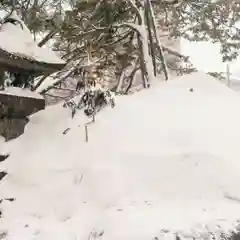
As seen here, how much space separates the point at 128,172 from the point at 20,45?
1.78 m

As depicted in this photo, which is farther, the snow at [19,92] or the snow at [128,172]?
the snow at [19,92]

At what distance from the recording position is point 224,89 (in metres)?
5.89

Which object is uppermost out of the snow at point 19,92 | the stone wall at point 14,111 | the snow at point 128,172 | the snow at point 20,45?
the snow at point 20,45

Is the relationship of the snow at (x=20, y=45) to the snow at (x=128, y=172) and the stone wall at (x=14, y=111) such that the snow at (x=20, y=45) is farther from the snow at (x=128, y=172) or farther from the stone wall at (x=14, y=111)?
the snow at (x=128, y=172)

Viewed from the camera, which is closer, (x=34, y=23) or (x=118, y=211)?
(x=118, y=211)

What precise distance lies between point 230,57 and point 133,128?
5638 mm

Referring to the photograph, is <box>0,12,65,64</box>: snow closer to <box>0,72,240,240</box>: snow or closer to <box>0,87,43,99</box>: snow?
<box>0,87,43,99</box>: snow

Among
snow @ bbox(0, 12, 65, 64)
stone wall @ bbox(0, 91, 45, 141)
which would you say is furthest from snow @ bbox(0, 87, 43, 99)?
snow @ bbox(0, 12, 65, 64)

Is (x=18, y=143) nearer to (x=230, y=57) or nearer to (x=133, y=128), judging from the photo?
(x=133, y=128)

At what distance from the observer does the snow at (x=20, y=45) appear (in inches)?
177

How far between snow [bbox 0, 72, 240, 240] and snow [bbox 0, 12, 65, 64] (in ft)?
2.83

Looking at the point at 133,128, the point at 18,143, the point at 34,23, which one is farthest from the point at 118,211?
the point at 34,23

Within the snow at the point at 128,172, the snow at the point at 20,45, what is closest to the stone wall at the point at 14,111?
the snow at the point at 128,172

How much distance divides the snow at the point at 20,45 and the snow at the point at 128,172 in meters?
0.86
